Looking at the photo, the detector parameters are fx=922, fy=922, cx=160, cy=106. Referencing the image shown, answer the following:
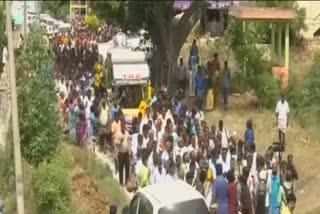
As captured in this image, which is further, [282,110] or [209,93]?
[209,93]

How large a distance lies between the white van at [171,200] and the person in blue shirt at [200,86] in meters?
11.4

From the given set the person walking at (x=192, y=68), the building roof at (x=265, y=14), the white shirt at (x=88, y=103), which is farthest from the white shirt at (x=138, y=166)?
the building roof at (x=265, y=14)

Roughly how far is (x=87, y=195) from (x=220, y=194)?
2833mm

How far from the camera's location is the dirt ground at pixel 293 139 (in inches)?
626

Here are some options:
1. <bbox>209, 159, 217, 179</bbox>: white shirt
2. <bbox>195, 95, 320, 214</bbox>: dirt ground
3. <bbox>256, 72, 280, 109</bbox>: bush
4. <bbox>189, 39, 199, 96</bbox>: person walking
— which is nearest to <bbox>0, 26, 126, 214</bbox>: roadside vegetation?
<bbox>209, 159, 217, 179</bbox>: white shirt

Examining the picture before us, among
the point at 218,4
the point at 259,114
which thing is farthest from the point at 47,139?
the point at 218,4

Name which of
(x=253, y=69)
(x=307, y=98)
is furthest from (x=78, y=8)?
(x=307, y=98)

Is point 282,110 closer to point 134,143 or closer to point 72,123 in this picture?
point 134,143

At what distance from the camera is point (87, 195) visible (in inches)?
574

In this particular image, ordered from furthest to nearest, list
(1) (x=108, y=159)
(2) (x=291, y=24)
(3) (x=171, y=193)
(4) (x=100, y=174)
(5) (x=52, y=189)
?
(2) (x=291, y=24) < (1) (x=108, y=159) < (4) (x=100, y=174) < (5) (x=52, y=189) < (3) (x=171, y=193)

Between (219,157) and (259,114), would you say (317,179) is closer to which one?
(219,157)

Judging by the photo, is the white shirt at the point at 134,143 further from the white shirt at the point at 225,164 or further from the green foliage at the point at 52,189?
the green foliage at the point at 52,189

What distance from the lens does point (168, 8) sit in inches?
1081

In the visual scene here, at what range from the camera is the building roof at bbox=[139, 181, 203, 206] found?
36.1ft
